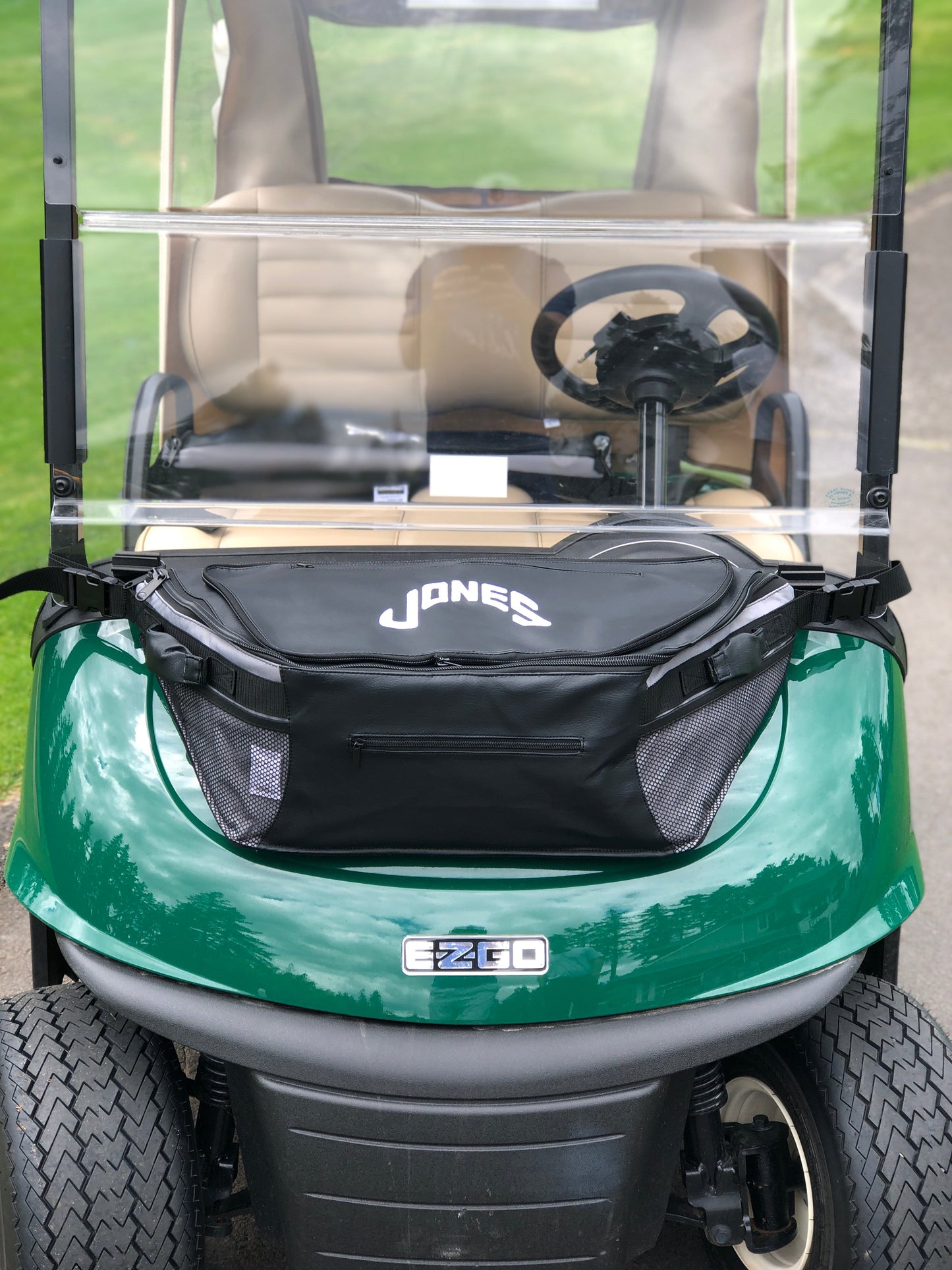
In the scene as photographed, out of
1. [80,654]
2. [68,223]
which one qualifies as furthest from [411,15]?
[80,654]

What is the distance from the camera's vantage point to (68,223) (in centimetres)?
179

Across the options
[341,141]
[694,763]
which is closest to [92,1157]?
[694,763]

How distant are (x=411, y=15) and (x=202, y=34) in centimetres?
45

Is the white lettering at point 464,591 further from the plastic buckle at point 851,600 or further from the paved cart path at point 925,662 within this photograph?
the paved cart path at point 925,662

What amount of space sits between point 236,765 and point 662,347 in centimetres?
113

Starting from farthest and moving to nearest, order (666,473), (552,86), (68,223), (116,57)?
(552,86) < (116,57) < (666,473) < (68,223)

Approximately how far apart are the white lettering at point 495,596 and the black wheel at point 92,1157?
67cm

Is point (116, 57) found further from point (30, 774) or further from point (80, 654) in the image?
point (30, 774)

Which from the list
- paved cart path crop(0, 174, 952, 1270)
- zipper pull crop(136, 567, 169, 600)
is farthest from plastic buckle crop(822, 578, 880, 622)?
paved cart path crop(0, 174, 952, 1270)

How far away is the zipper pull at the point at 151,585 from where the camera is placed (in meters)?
1.62

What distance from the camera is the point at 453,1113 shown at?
4.45 ft

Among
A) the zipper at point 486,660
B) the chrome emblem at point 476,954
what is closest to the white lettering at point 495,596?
the zipper at point 486,660

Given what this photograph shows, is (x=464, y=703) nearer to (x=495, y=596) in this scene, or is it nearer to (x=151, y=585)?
(x=495, y=596)

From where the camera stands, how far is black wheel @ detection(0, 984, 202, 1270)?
141cm
